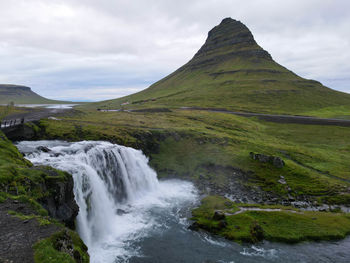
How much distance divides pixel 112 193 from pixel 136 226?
26.3ft

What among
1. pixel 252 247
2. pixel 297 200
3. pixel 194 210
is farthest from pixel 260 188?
pixel 252 247

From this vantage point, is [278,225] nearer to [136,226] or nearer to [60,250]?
[136,226]

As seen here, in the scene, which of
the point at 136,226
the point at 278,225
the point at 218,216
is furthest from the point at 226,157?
the point at 136,226

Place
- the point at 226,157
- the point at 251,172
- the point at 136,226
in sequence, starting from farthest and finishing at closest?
the point at 226,157 → the point at 251,172 → the point at 136,226

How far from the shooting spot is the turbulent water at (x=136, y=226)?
23344mm

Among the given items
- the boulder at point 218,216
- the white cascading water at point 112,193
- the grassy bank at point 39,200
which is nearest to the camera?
the grassy bank at point 39,200

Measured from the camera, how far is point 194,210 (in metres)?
33.1

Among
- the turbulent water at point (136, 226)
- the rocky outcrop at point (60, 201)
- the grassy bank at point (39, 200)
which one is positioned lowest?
the turbulent water at point (136, 226)

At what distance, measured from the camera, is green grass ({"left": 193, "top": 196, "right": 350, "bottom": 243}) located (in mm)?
26781

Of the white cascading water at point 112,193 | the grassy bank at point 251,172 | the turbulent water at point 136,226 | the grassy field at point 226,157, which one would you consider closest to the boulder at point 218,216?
the grassy bank at point 251,172

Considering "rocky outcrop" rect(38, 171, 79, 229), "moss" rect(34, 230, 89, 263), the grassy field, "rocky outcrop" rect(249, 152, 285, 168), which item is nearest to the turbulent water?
"rocky outcrop" rect(38, 171, 79, 229)

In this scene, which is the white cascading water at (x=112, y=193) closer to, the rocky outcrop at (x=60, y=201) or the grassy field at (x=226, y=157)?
the rocky outcrop at (x=60, y=201)

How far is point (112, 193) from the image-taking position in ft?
114

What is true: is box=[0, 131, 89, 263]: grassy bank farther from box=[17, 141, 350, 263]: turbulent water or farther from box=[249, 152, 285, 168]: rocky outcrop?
box=[249, 152, 285, 168]: rocky outcrop
